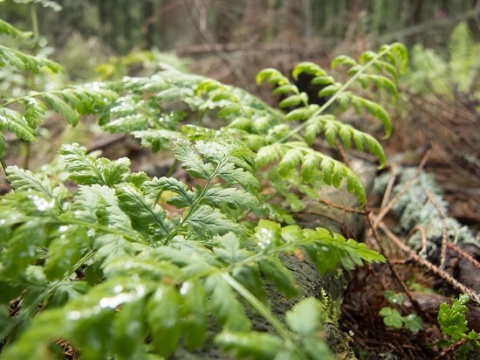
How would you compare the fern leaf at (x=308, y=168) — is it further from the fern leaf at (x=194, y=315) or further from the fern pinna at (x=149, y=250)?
the fern leaf at (x=194, y=315)

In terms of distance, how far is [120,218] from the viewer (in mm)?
1356

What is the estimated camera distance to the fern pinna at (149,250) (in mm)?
919

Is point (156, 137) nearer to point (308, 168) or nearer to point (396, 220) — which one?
point (308, 168)

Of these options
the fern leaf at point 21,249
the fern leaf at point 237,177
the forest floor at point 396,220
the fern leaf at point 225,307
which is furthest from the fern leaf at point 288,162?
the fern leaf at point 21,249

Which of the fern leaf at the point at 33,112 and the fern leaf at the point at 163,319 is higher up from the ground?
the fern leaf at the point at 33,112

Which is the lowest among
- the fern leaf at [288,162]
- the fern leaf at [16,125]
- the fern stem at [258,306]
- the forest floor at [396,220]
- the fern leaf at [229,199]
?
the forest floor at [396,220]

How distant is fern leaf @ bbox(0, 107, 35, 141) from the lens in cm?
158

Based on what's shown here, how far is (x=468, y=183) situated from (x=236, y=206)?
3023 millimetres

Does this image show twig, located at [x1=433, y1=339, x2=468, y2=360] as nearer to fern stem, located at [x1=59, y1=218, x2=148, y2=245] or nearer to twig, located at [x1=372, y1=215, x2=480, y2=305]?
twig, located at [x1=372, y1=215, x2=480, y2=305]

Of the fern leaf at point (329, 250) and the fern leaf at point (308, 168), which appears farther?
the fern leaf at point (308, 168)

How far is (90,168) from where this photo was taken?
1.58 m

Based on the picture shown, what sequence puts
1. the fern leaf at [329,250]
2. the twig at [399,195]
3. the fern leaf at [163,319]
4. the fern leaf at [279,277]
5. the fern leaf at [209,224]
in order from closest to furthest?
the fern leaf at [163,319] → the fern leaf at [279,277] → the fern leaf at [329,250] → the fern leaf at [209,224] → the twig at [399,195]

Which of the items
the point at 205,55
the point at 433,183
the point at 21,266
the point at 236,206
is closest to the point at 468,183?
the point at 433,183

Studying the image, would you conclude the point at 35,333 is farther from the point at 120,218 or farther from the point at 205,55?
the point at 205,55
